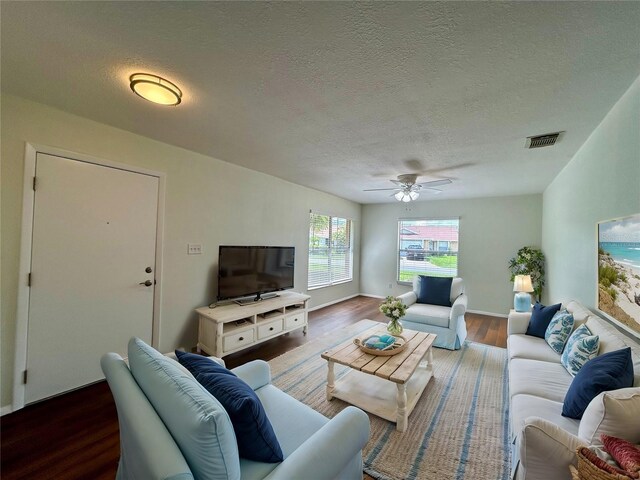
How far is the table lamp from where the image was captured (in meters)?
3.77

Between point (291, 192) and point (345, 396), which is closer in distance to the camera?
point (345, 396)

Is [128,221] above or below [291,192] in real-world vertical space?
below

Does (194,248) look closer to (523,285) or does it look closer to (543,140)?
(543,140)

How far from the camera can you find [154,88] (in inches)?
69.7

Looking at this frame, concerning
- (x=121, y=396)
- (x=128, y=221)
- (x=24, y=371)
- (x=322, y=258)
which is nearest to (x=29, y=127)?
(x=128, y=221)

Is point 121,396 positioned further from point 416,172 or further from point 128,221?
point 416,172

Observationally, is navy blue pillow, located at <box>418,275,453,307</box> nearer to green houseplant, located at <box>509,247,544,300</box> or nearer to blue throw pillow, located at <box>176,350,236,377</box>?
green houseplant, located at <box>509,247,544,300</box>

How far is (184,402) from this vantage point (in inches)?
35.6

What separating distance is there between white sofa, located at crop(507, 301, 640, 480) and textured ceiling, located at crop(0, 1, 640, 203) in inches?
66.4

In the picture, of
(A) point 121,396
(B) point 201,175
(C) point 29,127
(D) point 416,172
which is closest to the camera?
(A) point 121,396

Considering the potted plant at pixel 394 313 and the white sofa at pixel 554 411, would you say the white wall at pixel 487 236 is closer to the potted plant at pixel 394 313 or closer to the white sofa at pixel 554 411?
the white sofa at pixel 554 411

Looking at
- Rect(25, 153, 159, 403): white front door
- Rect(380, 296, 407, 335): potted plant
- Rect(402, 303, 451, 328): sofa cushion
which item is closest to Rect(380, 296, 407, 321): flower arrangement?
Rect(380, 296, 407, 335): potted plant

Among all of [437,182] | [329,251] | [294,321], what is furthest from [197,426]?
[329,251]

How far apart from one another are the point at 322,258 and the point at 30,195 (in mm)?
4303
